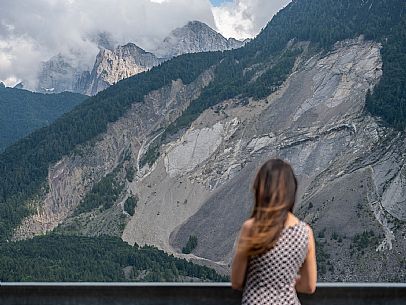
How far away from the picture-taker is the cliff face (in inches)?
2515

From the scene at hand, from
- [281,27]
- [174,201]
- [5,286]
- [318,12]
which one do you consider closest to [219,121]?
[174,201]

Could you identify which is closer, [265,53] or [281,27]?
[265,53]

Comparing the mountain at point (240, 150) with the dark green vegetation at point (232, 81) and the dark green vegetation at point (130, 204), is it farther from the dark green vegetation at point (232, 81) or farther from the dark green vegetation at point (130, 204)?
the dark green vegetation at point (232, 81)

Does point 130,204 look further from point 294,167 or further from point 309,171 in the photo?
point 309,171

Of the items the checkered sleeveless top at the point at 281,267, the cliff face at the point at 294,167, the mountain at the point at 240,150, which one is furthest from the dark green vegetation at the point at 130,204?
the checkered sleeveless top at the point at 281,267

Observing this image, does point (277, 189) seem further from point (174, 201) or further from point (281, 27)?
point (281, 27)

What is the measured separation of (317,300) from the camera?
4.28m

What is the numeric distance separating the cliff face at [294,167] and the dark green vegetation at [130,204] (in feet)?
2.86

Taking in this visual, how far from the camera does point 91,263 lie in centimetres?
7894

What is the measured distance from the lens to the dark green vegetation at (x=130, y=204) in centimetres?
9619

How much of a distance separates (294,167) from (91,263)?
29687 mm

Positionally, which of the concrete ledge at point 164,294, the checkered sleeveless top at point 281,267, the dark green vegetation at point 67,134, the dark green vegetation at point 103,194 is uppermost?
the dark green vegetation at point 67,134

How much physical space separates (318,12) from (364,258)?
307ft

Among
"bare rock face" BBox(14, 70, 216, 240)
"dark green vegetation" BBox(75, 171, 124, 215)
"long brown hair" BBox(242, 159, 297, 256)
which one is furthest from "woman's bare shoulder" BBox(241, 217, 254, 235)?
"bare rock face" BBox(14, 70, 216, 240)
